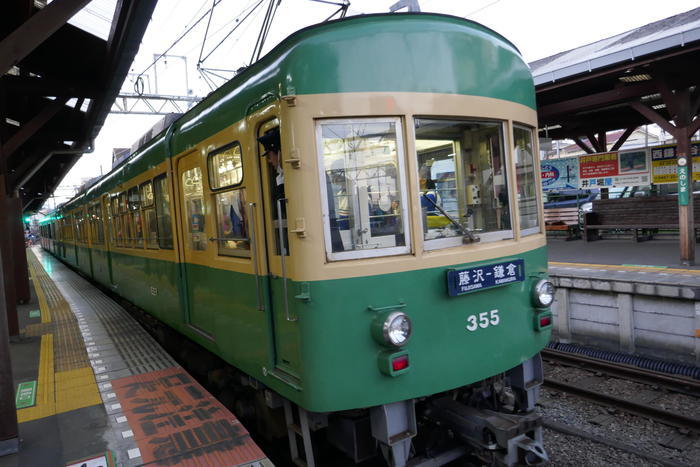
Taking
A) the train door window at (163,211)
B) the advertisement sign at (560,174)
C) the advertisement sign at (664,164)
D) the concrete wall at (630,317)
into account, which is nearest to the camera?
the train door window at (163,211)

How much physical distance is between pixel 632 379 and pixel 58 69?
921cm

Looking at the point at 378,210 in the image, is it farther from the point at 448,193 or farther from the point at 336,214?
the point at 448,193

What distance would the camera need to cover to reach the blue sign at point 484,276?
3010 millimetres

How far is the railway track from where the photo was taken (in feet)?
15.6

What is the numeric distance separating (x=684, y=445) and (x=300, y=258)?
3899 mm

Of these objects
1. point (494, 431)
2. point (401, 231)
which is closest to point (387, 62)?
point (401, 231)

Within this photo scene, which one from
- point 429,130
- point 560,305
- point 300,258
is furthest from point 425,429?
point 560,305

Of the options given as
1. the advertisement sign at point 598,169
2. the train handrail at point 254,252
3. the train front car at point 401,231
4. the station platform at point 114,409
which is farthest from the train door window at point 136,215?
the advertisement sign at point 598,169

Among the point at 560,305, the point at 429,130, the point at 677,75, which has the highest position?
the point at 677,75

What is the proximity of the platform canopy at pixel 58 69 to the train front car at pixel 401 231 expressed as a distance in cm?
261

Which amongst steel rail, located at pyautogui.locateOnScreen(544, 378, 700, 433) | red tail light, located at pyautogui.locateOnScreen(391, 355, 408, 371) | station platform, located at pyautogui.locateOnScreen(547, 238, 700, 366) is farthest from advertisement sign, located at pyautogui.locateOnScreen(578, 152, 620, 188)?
red tail light, located at pyautogui.locateOnScreen(391, 355, 408, 371)

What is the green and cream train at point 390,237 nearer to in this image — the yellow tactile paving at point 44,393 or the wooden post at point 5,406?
the wooden post at point 5,406

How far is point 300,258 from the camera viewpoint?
2.81 m

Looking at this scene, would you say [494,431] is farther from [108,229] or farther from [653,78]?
[653,78]
